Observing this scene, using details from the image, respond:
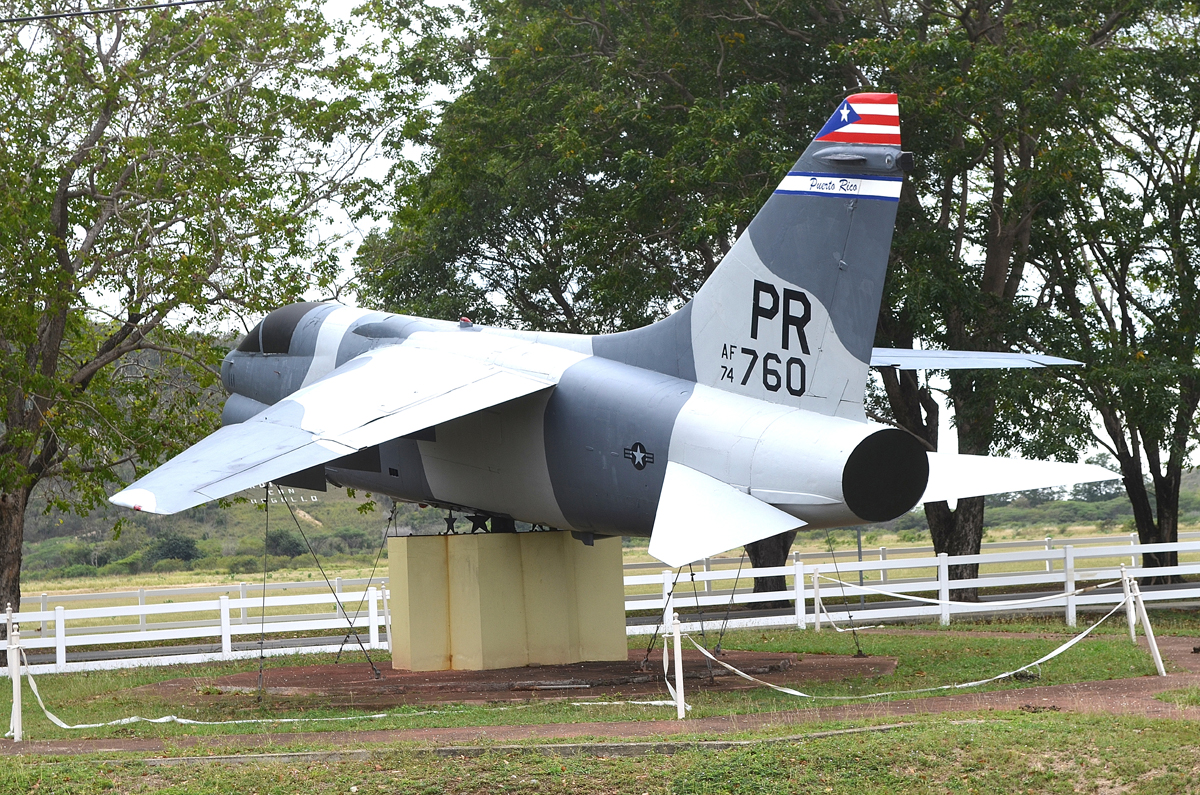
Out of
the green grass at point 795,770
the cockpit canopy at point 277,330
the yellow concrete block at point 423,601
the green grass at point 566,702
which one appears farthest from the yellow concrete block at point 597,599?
the green grass at point 795,770

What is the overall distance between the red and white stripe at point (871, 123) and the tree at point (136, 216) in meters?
13.2

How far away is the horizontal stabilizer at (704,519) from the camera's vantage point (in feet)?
36.2

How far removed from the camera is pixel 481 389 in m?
14.6

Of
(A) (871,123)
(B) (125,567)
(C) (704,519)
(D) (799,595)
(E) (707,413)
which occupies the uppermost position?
(A) (871,123)

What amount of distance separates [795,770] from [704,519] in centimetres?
312

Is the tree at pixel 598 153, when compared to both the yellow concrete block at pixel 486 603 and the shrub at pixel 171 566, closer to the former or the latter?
the yellow concrete block at pixel 486 603

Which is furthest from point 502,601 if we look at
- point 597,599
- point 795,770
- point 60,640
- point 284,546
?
point 284,546

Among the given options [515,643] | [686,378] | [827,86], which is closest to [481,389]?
[686,378]

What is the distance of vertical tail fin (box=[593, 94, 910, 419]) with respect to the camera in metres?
12.5

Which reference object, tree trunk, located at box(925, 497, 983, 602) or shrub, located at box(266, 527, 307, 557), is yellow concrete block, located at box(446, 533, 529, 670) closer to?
tree trunk, located at box(925, 497, 983, 602)

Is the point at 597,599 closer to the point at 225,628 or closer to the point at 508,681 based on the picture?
the point at 508,681

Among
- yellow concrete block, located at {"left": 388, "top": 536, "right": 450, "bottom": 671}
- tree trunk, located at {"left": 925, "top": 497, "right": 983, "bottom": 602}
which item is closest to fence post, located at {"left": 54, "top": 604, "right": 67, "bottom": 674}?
yellow concrete block, located at {"left": 388, "top": 536, "right": 450, "bottom": 671}

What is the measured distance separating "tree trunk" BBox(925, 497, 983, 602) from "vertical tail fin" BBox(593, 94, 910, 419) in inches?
564

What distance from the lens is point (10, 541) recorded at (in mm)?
22297
